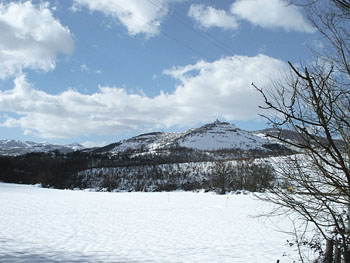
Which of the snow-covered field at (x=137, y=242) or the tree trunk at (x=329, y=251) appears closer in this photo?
the tree trunk at (x=329, y=251)

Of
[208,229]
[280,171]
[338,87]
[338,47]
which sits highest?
[338,47]

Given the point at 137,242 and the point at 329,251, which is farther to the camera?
the point at 137,242

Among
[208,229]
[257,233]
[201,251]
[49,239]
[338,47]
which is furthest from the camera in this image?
[208,229]

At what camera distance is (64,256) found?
8.33 meters

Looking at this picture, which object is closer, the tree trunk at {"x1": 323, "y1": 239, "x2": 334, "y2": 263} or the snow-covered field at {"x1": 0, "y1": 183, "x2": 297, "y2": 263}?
the tree trunk at {"x1": 323, "y1": 239, "x2": 334, "y2": 263}

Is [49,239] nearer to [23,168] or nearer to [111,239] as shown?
[111,239]

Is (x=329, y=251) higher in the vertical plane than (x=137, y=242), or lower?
higher

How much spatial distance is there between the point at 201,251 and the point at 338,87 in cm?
835

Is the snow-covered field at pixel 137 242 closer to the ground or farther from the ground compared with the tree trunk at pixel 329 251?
closer to the ground

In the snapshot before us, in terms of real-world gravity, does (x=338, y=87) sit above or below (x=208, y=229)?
above

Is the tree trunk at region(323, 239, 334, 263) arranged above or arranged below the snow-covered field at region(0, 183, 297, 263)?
above

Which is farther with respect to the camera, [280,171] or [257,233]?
[257,233]

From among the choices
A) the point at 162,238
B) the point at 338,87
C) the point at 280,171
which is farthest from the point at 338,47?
the point at 162,238

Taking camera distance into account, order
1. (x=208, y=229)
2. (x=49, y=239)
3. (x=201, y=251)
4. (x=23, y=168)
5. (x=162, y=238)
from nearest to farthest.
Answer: (x=201, y=251)
(x=49, y=239)
(x=162, y=238)
(x=208, y=229)
(x=23, y=168)
